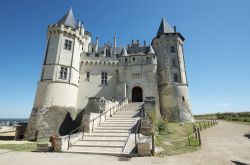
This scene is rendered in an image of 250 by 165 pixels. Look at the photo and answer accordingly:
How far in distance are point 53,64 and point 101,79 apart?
8.61 m

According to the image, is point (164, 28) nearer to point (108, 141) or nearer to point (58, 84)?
point (58, 84)

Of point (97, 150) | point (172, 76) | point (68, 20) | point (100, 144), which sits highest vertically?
point (68, 20)

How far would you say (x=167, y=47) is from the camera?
28.7 meters

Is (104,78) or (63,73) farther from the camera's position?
(104,78)

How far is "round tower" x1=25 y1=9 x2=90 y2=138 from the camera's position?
20459mm

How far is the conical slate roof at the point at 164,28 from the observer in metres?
30.2

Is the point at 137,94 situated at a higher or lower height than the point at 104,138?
higher

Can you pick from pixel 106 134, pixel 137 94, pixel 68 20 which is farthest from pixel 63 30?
pixel 106 134

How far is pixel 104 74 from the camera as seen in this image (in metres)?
28.7

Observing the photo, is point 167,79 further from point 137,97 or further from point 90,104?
point 90,104

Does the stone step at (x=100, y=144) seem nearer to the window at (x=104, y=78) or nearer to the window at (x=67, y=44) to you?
the window at (x=104, y=78)

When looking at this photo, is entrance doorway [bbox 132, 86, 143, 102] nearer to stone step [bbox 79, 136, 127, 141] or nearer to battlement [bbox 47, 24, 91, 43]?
battlement [bbox 47, 24, 91, 43]

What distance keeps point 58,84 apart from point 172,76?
18840mm

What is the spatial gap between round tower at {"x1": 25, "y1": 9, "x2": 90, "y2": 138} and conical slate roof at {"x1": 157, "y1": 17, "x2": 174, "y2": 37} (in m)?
15.6
